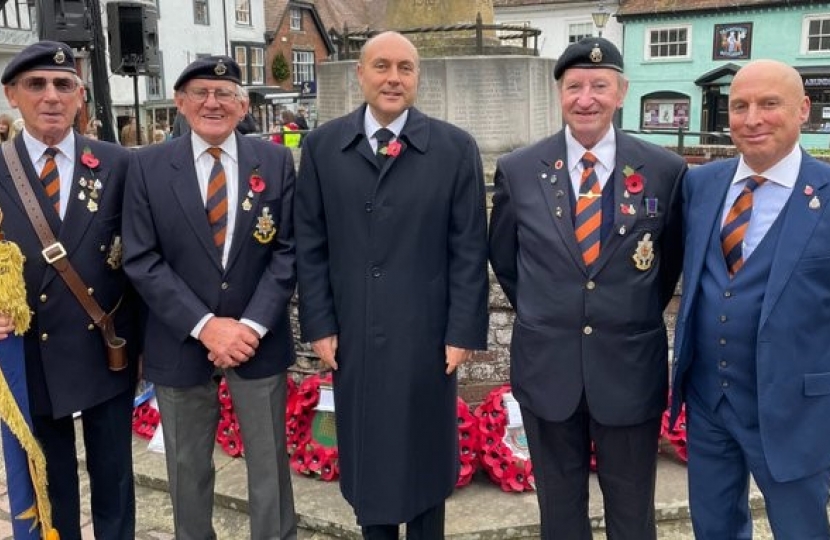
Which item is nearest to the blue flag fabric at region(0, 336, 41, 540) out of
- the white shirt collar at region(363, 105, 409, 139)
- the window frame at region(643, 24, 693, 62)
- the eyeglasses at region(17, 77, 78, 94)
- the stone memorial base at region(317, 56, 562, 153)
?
the eyeglasses at region(17, 77, 78, 94)

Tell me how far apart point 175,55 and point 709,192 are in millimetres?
29964

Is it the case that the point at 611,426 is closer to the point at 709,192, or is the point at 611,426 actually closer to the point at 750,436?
the point at 750,436

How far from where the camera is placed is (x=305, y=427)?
13.9 ft

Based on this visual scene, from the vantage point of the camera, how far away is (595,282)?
2660 mm

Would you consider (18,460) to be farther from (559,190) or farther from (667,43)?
(667,43)

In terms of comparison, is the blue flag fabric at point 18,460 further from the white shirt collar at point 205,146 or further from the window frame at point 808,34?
the window frame at point 808,34

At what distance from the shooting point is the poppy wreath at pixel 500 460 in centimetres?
390

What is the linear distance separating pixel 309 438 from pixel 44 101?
7.07ft

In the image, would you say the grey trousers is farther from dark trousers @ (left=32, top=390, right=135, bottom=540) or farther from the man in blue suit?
the man in blue suit

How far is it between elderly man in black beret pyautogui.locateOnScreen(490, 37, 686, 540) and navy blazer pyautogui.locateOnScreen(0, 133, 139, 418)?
1544mm

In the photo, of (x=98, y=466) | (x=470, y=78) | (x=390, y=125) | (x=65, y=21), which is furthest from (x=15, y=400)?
(x=65, y=21)

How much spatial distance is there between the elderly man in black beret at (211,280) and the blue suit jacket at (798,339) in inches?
64.5

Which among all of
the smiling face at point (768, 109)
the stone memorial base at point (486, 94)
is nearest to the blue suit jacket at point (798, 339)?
the smiling face at point (768, 109)

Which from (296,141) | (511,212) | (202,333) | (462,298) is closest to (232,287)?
(202,333)
